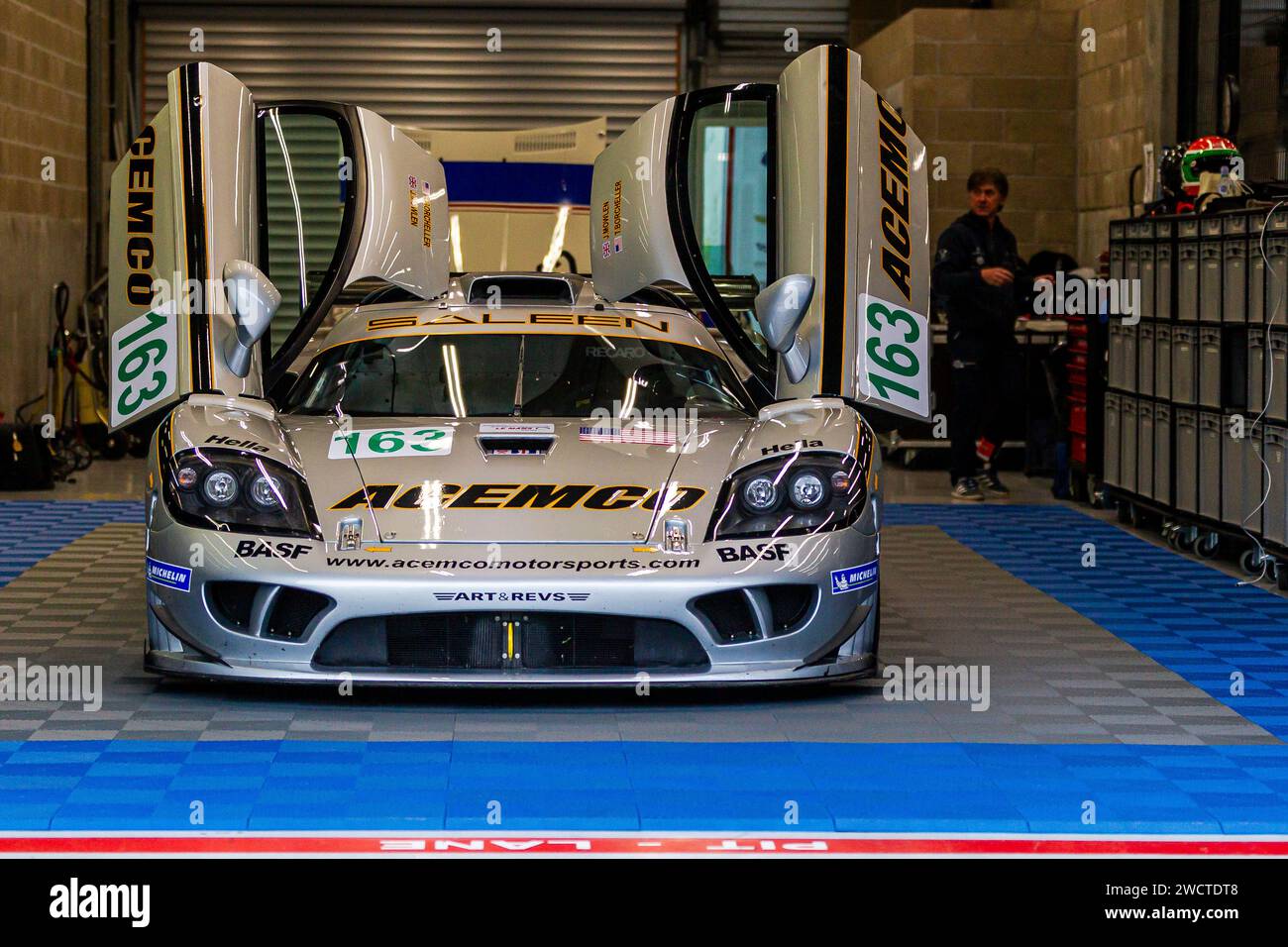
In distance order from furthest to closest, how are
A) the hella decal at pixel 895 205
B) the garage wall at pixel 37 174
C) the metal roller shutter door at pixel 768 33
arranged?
1. the metal roller shutter door at pixel 768 33
2. the garage wall at pixel 37 174
3. the hella decal at pixel 895 205

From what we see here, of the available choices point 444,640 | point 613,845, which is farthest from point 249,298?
point 613,845

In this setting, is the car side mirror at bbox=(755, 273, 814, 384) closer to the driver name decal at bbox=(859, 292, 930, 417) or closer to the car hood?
the driver name decal at bbox=(859, 292, 930, 417)

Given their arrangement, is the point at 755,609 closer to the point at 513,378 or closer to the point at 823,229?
the point at 513,378

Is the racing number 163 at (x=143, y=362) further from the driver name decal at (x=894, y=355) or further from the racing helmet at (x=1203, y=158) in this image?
the racing helmet at (x=1203, y=158)

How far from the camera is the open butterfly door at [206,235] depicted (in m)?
5.59

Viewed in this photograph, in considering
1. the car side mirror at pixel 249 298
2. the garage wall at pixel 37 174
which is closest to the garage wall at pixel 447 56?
the garage wall at pixel 37 174

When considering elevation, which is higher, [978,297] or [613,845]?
[978,297]

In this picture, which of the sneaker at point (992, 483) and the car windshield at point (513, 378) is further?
the sneaker at point (992, 483)

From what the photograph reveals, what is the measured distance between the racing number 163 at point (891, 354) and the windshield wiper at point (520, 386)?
42.6 inches

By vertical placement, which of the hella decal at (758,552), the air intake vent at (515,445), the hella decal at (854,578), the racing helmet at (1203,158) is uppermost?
the racing helmet at (1203,158)

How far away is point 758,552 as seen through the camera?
4.75 metres

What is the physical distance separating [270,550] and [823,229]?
2.07 meters

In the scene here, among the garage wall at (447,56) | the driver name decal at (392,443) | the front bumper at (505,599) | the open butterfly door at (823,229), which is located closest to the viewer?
the front bumper at (505,599)
